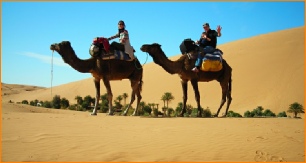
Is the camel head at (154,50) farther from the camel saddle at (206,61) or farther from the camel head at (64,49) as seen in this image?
the camel head at (64,49)

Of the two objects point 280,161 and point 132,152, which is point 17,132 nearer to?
point 132,152

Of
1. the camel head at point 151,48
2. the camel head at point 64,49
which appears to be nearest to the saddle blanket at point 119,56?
the camel head at point 151,48

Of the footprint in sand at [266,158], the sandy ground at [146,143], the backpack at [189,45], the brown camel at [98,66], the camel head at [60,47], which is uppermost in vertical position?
the backpack at [189,45]

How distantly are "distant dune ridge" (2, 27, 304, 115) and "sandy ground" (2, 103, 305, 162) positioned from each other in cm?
2601

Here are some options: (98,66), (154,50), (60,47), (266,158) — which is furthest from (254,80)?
(266,158)

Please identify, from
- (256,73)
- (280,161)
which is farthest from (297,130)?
(256,73)

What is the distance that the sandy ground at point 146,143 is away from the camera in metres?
4.52

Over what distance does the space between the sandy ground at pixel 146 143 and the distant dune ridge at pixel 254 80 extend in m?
26.0

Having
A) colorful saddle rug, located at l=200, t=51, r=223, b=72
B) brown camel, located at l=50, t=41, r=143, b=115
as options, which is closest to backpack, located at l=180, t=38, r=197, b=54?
colorful saddle rug, located at l=200, t=51, r=223, b=72

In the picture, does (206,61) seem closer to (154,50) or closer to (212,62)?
(212,62)

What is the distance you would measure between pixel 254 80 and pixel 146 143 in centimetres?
3905

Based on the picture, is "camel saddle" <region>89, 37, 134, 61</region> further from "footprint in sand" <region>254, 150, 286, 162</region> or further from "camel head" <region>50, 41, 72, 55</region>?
"footprint in sand" <region>254, 150, 286, 162</region>

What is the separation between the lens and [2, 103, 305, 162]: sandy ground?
4520 mm

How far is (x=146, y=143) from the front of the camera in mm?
5230
